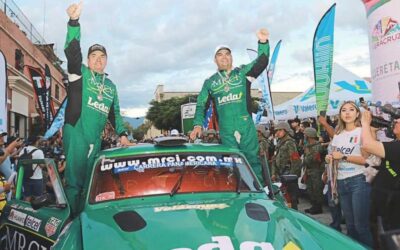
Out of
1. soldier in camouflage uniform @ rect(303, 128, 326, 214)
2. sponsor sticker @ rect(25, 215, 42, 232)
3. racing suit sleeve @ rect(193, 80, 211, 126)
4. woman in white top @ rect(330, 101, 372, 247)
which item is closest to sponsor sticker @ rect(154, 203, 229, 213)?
sponsor sticker @ rect(25, 215, 42, 232)

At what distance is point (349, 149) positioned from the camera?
5.22 m

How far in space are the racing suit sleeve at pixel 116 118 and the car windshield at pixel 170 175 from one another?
1.79 metres

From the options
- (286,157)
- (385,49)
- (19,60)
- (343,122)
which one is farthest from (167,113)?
(343,122)

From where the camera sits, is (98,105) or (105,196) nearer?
(105,196)

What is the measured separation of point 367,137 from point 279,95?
84.0 metres

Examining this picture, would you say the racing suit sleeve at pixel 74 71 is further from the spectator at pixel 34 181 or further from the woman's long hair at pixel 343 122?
the woman's long hair at pixel 343 122

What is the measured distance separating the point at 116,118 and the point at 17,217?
6.29 feet

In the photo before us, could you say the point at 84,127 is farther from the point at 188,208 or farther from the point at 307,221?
the point at 307,221

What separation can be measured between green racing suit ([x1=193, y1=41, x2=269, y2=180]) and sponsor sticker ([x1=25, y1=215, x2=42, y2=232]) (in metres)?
2.51

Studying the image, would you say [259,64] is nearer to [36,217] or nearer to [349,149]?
[349,149]

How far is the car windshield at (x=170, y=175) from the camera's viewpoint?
4.03 meters

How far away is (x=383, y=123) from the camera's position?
468 centimetres

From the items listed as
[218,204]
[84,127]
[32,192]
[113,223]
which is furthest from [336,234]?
[32,192]

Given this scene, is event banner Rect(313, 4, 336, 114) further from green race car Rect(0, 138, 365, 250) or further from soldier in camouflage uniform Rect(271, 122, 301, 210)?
green race car Rect(0, 138, 365, 250)
